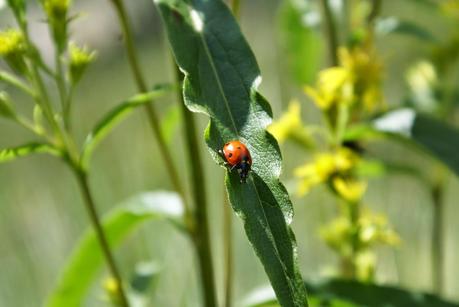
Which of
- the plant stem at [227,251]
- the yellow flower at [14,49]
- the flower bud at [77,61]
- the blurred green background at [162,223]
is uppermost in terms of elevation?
the yellow flower at [14,49]

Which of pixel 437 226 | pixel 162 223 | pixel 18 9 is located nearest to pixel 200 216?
pixel 18 9

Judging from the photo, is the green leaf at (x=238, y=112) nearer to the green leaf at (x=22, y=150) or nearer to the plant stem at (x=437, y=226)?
the green leaf at (x=22, y=150)

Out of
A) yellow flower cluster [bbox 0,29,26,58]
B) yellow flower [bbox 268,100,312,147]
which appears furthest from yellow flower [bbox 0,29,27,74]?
yellow flower [bbox 268,100,312,147]

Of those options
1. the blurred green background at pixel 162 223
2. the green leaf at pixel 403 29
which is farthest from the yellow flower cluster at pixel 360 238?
the blurred green background at pixel 162 223

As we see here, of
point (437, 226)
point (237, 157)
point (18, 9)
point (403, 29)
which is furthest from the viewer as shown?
point (437, 226)

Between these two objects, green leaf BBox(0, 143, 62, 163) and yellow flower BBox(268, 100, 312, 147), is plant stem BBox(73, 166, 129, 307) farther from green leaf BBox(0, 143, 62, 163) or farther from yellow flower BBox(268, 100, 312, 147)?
yellow flower BBox(268, 100, 312, 147)

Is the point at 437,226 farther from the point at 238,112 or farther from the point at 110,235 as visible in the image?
the point at 238,112
